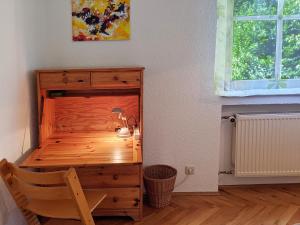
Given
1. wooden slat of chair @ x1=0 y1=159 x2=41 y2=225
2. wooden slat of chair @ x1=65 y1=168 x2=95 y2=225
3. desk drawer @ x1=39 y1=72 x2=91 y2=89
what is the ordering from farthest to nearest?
desk drawer @ x1=39 y1=72 x2=91 y2=89 < wooden slat of chair @ x1=0 y1=159 x2=41 y2=225 < wooden slat of chair @ x1=65 y1=168 x2=95 y2=225

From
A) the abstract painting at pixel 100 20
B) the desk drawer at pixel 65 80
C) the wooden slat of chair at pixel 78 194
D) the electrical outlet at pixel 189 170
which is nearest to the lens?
the wooden slat of chair at pixel 78 194

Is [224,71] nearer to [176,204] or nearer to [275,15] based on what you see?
[275,15]

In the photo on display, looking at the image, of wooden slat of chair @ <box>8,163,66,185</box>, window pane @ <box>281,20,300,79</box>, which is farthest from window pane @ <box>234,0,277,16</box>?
wooden slat of chair @ <box>8,163,66,185</box>

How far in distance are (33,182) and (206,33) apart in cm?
173

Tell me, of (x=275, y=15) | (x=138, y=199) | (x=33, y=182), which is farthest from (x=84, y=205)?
(x=275, y=15)

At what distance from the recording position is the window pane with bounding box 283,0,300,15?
2695mm

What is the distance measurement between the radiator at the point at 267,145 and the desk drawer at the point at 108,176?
1010 mm

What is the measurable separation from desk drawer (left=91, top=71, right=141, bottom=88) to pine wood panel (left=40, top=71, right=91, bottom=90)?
0.06 meters

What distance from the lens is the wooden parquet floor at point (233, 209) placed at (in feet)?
7.86

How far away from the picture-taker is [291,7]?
2705 millimetres

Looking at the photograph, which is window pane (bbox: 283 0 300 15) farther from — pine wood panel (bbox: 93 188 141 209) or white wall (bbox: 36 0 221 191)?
pine wood panel (bbox: 93 188 141 209)

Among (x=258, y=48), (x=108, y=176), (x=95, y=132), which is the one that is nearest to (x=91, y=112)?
(x=95, y=132)

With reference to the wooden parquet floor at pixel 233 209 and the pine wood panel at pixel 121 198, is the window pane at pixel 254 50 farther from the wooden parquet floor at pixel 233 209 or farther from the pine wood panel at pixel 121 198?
the pine wood panel at pixel 121 198

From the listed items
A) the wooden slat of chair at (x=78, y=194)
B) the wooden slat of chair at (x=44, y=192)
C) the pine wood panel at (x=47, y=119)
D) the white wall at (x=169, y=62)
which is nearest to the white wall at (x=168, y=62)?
the white wall at (x=169, y=62)
